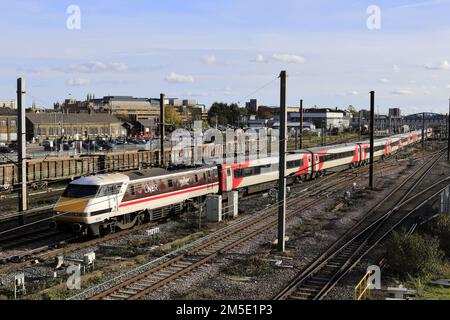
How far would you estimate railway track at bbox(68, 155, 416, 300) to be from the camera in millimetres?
14262

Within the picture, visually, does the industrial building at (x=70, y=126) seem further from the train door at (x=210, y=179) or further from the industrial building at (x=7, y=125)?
the train door at (x=210, y=179)

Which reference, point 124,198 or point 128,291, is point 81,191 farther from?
point 128,291

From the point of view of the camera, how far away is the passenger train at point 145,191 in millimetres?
19750

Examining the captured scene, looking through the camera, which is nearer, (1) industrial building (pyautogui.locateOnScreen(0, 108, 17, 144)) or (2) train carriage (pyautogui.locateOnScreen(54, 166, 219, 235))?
(2) train carriage (pyautogui.locateOnScreen(54, 166, 219, 235))

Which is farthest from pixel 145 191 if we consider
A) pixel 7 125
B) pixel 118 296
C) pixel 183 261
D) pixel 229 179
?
pixel 7 125

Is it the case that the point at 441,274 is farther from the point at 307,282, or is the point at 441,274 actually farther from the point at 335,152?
the point at 335,152

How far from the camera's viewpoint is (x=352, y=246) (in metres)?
20.1

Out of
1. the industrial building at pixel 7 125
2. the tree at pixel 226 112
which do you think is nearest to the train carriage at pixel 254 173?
the industrial building at pixel 7 125

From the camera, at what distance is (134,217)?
74.2 feet

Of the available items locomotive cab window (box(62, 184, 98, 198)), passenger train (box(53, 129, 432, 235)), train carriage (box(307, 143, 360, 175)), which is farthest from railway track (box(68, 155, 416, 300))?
train carriage (box(307, 143, 360, 175))

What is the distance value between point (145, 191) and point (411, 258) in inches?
448

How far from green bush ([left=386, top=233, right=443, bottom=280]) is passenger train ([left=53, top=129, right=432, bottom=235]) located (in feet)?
29.8

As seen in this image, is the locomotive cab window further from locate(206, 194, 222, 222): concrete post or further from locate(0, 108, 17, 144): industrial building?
locate(0, 108, 17, 144): industrial building
